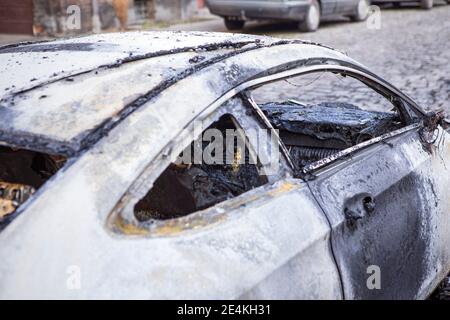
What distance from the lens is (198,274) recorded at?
1779 millimetres

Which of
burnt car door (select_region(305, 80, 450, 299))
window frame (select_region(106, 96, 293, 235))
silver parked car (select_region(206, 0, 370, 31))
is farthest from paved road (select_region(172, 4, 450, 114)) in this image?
window frame (select_region(106, 96, 293, 235))

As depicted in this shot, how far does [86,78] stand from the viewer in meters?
2.23

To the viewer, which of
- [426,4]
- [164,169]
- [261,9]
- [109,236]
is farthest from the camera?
[426,4]

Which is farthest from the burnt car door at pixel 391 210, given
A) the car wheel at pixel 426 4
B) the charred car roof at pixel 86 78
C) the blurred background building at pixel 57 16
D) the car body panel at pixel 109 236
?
the car wheel at pixel 426 4

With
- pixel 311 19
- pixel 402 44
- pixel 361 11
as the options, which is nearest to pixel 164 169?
pixel 402 44

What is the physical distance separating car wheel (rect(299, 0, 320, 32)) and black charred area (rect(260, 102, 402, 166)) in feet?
34.3

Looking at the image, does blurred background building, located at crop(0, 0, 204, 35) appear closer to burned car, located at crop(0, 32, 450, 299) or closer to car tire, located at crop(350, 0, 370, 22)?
car tire, located at crop(350, 0, 370, 22)

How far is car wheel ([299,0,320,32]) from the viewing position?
537 inches

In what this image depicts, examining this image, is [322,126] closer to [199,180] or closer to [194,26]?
[199,180]

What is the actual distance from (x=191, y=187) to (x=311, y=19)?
1186 cm

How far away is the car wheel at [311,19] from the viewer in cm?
1363
